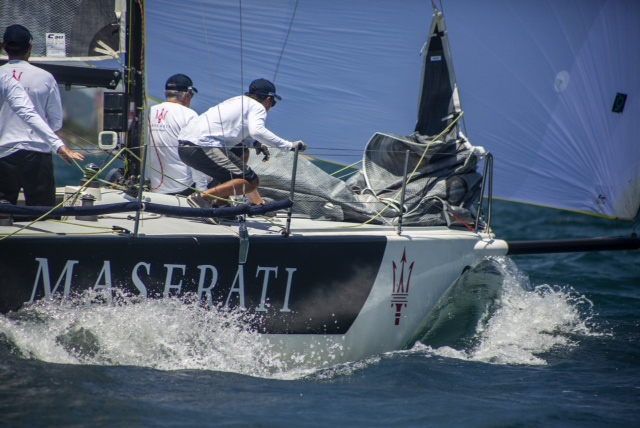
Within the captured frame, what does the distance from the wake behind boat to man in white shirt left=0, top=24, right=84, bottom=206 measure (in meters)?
0.22

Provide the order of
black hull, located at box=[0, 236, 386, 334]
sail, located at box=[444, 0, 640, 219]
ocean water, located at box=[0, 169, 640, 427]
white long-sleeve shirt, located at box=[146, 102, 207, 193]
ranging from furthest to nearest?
sail, located at box=[444, 0, 640, 219] < white long-sleeve shirt, located at box=[146, 102, 207, 193] < black hull, located at box=[0, 236, 386, 334] < ocean water, located at box=[0, 169, 640, 427]

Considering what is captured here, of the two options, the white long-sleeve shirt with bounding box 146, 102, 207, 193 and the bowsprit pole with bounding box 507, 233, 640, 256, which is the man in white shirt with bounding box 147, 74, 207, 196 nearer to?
the white long-sleeve shirt with bounding box 146, 102, 207, 193

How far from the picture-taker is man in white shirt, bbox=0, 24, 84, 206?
427 cm

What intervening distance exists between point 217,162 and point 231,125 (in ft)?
0.84

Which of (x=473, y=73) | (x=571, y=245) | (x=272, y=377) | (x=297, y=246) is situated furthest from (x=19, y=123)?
(x=571, y=245)

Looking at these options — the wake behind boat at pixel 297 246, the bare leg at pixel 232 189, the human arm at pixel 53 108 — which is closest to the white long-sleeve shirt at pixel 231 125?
the bare leg at pixel 232 189

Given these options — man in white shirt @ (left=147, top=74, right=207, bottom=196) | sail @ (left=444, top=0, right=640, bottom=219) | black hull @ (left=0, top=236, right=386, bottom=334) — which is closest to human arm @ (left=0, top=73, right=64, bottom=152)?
black hull @ (left=0, top=236, right=386, bottom=334)

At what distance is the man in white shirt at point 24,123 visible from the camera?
4.27 m

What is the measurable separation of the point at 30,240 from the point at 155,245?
0.64 m

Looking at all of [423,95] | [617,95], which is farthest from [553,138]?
[423,95]

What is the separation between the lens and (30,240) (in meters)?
4.07

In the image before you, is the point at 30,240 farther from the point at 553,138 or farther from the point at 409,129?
the point at 553,138

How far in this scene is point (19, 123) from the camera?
173 inches

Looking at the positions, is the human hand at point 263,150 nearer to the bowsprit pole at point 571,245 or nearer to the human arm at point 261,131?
the human arm at point 261,131
